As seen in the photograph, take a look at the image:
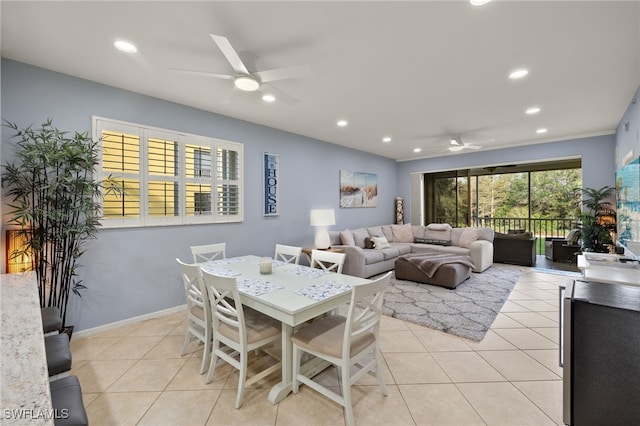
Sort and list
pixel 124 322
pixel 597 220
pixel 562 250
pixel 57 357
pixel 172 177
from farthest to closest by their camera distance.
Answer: pixel 562 250, pixel 597 220, pixel 172 177, pixel 124 322, pixel 57 357

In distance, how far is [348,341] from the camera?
5.48 ft

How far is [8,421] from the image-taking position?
0.64m

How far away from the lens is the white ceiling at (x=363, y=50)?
1.92 meters

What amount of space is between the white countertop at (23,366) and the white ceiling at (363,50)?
6.48ft

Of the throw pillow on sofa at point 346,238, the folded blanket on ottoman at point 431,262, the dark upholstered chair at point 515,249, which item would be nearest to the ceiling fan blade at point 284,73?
the throw pillow on sofa at point 346,238

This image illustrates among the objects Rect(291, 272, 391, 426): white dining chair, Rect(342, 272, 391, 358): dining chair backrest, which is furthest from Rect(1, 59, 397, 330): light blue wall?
Rect(342, 272, 391, 358): dining chair backrest

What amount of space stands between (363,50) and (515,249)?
582 centimetres

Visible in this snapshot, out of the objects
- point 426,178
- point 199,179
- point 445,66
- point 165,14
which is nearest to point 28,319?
point 165,14

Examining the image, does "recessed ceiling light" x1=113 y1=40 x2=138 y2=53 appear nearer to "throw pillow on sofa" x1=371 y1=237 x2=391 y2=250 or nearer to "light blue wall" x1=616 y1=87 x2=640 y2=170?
"throw pillow on sofa" x1=371 y1=237 x2=391 y2=250

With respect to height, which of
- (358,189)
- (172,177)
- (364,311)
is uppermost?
(358,189)

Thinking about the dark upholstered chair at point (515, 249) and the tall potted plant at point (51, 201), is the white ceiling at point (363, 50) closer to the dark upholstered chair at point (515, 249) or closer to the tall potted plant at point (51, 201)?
the tall potted plant at point (51, 201)

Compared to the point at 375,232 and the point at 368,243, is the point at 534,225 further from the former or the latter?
the point at 368,243

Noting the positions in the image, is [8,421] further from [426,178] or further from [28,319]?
[426,178]

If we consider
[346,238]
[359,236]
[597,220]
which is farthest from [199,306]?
[597,220]
